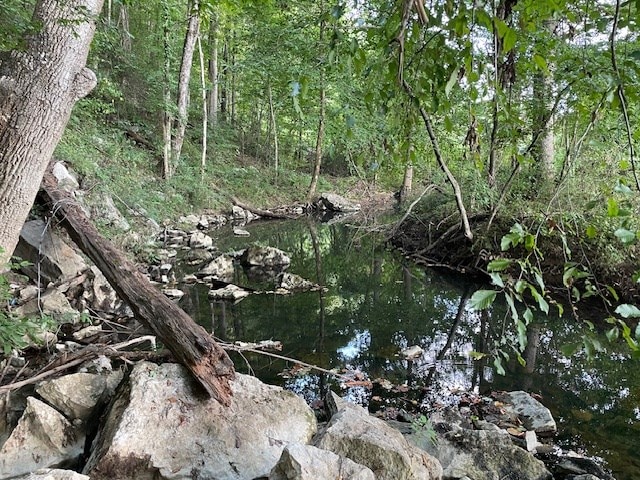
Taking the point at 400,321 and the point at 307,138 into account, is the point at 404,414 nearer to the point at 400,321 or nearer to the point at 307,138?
the point at 400,321

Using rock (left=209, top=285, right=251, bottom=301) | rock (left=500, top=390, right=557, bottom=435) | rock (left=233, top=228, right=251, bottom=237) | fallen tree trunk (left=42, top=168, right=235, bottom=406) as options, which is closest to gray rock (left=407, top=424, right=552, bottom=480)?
rock (left=500, top=390, right=557, bottom=435)

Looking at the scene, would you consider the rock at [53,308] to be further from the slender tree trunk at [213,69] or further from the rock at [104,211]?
Answer: the slender tree trunk at [213,69]

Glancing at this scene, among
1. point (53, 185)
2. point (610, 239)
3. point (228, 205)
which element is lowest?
point (228, 205)

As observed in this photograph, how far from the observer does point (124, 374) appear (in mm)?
3256

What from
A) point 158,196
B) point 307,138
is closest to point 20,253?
point 158,196

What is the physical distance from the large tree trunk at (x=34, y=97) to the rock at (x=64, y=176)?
404cm

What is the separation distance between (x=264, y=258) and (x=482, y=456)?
6861 millimetres

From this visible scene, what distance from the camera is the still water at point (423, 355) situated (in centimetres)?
428

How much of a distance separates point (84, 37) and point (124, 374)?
2.75 meters

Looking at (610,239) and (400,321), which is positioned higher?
(610,239)

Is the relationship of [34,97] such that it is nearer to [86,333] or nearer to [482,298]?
[86,333]

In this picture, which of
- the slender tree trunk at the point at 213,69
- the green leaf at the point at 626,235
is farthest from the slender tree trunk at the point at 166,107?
the green leaf at the point at 626,235

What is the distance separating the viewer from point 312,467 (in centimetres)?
225

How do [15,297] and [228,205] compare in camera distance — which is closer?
[15,297]
